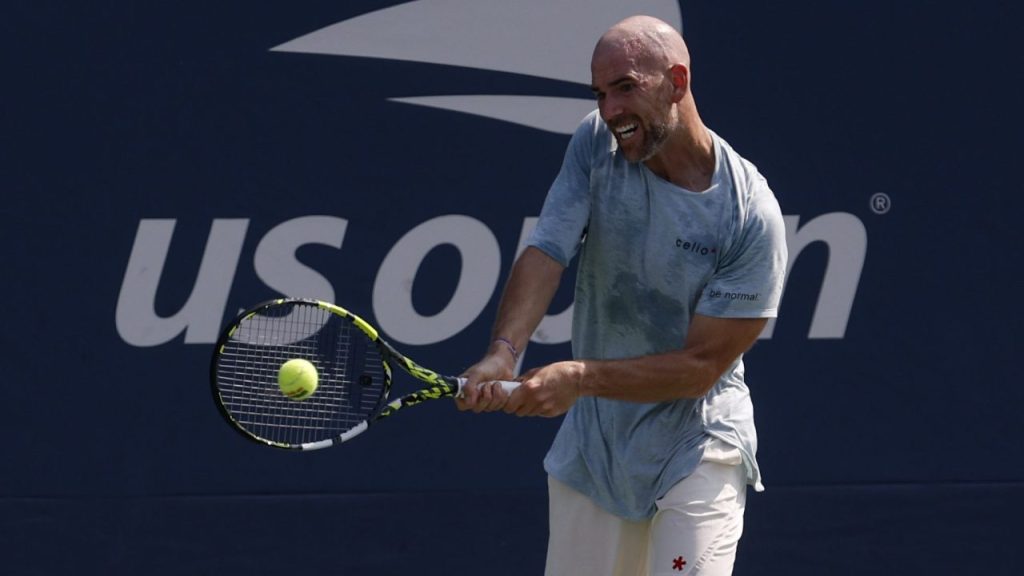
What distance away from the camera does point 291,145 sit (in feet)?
19.4

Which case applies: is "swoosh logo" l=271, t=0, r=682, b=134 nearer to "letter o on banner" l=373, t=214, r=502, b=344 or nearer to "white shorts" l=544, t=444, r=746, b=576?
"letter o on banner" l=373, t=214, r=502, b=344

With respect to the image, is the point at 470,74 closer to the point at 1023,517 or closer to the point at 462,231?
the point at 462,231

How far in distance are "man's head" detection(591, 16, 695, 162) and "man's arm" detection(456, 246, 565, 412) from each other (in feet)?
1.09

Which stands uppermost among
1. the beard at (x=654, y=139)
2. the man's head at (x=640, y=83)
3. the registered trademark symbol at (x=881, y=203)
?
the registered trademark symbol at (x=881, y=203)

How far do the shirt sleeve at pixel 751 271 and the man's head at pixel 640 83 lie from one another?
0.30m

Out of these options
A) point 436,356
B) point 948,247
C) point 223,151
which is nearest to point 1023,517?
point 948,247

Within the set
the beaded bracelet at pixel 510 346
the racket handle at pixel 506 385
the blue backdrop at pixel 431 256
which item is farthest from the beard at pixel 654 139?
the blue backdrop at pixel 431 256

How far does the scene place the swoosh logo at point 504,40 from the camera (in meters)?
5.92

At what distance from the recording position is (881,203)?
6.16 meters

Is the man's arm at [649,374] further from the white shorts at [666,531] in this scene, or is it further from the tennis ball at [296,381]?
the tennis ball at [296,381]

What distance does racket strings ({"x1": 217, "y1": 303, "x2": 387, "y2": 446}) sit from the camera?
4.64m

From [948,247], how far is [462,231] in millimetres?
1605

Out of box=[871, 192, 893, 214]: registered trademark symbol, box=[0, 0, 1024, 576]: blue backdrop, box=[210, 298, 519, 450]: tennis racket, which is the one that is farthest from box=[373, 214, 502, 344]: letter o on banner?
box=[871, 192, 893, 214]: registered trademark symbol

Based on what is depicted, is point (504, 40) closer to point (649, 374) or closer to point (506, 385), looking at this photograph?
point (649, 374)
